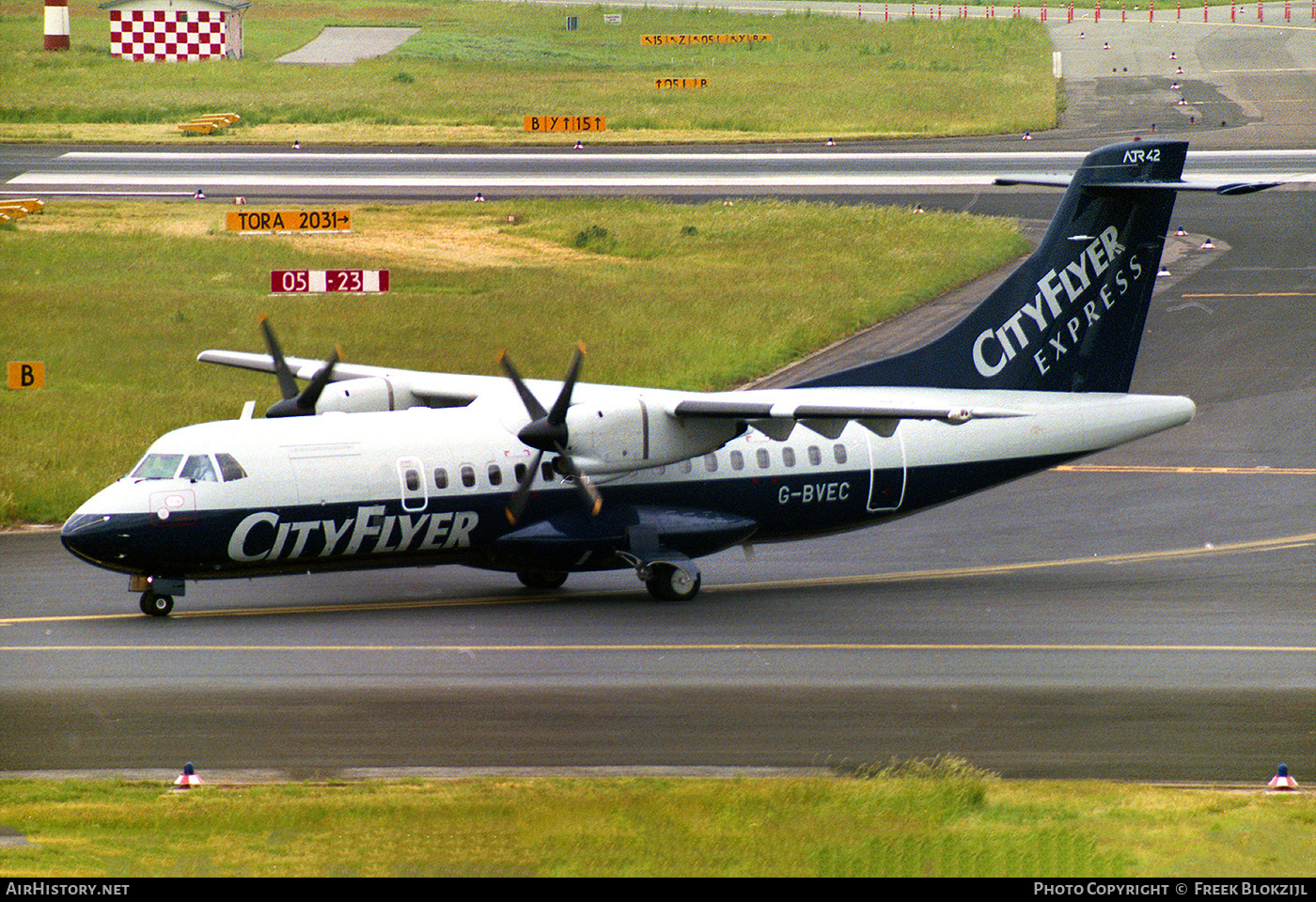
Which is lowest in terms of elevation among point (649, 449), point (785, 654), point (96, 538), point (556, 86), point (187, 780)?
point (785, 654)

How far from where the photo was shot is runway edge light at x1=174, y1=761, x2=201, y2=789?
17030 millimetres

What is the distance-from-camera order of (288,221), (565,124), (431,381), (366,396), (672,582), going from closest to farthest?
(672,582) → (366,396) → (431,381) → (288,221) → (565,124)

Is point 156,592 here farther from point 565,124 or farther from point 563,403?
point 565,124

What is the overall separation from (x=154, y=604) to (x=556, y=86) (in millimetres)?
75126

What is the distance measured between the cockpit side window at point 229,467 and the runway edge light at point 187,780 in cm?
793

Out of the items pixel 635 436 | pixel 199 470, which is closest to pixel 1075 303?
pixel 635 436

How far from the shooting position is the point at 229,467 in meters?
24.6

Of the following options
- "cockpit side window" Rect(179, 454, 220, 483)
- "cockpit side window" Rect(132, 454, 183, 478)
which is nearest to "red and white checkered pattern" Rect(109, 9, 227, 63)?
"cockpit side window" Rect(132, 454, 183, 478)

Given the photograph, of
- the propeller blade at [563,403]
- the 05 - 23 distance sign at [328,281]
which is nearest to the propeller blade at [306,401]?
the propeller blade at [563,403]

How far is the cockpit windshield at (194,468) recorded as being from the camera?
2445 cm

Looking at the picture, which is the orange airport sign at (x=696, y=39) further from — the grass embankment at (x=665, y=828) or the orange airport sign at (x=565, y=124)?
the grass embankment at (x=665, y=828)

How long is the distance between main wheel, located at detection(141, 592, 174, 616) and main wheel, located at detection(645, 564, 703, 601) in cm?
745

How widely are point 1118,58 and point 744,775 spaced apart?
89.7 meters

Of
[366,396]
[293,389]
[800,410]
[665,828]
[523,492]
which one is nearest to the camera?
[665,828]
